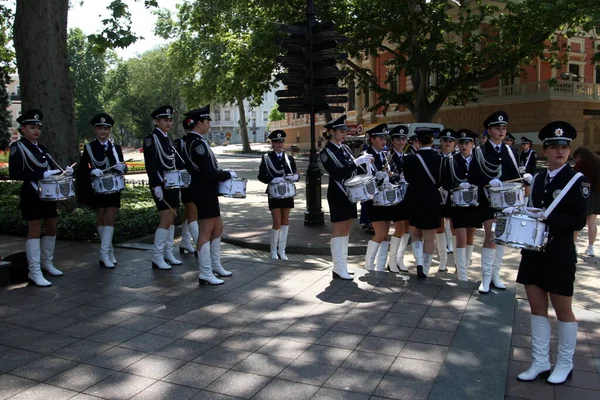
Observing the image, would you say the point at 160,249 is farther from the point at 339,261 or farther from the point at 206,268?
the point at 339,261

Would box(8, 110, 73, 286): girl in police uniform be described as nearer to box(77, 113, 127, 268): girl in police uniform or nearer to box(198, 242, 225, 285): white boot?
box(77, 113, 127, 268): girl in police uniform

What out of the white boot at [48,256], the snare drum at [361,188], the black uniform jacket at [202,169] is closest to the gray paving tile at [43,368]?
the black uniform jacket at [202,169]

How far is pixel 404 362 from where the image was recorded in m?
4.51

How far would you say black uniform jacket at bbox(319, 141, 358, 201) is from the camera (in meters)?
7.02

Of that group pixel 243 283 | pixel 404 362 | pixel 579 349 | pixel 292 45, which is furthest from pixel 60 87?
pixel 579 349

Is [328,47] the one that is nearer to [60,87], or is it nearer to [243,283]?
[60,87]

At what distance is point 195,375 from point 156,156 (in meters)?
3.86

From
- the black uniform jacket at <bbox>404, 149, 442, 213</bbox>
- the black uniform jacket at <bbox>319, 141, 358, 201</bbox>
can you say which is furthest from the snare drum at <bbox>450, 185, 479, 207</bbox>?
the black uniform jacket at <bbox>319, 141, 358, 201</bbox>

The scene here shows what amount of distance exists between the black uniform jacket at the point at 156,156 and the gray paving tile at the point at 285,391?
4077 millimetres

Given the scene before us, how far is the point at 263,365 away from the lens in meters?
4.49

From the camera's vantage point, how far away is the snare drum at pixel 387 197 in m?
7.12

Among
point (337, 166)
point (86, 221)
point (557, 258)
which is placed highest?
point (337, 166)

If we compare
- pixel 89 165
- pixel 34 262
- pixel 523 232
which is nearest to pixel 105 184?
pixel 89 165

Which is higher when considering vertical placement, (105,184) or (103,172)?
(103,172)
